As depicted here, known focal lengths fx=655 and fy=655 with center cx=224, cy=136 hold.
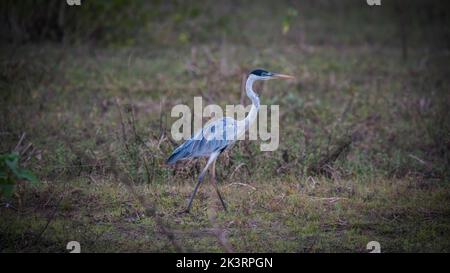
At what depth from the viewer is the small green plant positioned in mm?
5006

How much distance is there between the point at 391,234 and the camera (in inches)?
229

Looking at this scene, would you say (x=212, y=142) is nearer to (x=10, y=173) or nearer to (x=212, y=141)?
(x=212, y=141)

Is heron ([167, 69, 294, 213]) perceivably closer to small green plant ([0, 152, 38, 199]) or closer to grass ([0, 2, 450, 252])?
grass ([0, 2, 450, 252])

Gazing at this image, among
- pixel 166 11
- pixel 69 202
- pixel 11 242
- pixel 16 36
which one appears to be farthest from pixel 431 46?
pixel 11 242

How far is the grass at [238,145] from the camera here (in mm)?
5844

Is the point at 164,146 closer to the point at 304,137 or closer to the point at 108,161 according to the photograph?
the point at 108,161

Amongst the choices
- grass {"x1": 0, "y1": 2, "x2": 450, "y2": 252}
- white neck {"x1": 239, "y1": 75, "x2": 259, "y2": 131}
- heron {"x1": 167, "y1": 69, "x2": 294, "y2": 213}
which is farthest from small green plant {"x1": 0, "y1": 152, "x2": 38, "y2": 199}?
white neck {"x1": 239, "y1": 75, "x2": 259, "y2": 131}

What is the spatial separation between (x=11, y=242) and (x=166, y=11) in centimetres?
898


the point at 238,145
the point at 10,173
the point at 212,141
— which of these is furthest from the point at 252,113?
the point at 10,173

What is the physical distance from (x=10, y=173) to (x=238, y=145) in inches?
110

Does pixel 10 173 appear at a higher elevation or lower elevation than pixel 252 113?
lower

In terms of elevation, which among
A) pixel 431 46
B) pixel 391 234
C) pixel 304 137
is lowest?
pixel 391 234

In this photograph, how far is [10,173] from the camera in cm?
523

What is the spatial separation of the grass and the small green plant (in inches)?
17.4
